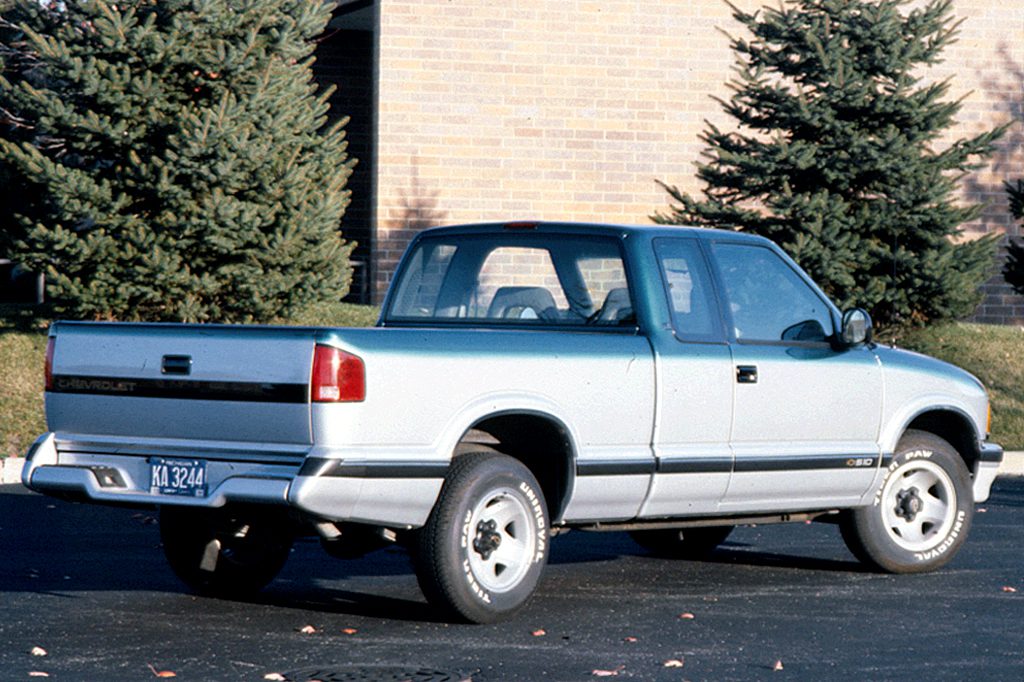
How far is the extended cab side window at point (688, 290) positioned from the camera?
9547mm

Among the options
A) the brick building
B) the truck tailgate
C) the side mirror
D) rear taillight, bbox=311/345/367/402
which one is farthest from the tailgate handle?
the brick building

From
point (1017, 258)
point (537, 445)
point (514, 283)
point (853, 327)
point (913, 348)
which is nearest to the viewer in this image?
point (537, 445)

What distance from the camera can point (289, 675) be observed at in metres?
7.39

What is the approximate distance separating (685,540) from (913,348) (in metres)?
10.7

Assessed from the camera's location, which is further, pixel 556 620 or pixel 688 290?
pixel 688 290

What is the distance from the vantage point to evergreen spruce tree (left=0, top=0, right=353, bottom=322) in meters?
18.5

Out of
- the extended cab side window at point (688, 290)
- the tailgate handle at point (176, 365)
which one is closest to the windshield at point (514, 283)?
the extended cab side window at point (688, 290)

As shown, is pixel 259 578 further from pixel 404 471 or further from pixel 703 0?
pixel 703 0

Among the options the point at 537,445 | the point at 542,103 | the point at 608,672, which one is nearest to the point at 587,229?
the point at 537,445

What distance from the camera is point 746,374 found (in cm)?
971

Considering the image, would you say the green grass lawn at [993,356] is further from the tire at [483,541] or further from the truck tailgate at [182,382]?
the truck tailgate at [182,382]

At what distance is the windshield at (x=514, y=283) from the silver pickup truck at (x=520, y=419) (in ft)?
0.05

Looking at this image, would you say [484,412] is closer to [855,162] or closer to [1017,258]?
[855,162]

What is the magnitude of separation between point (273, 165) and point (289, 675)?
39.2 feet
